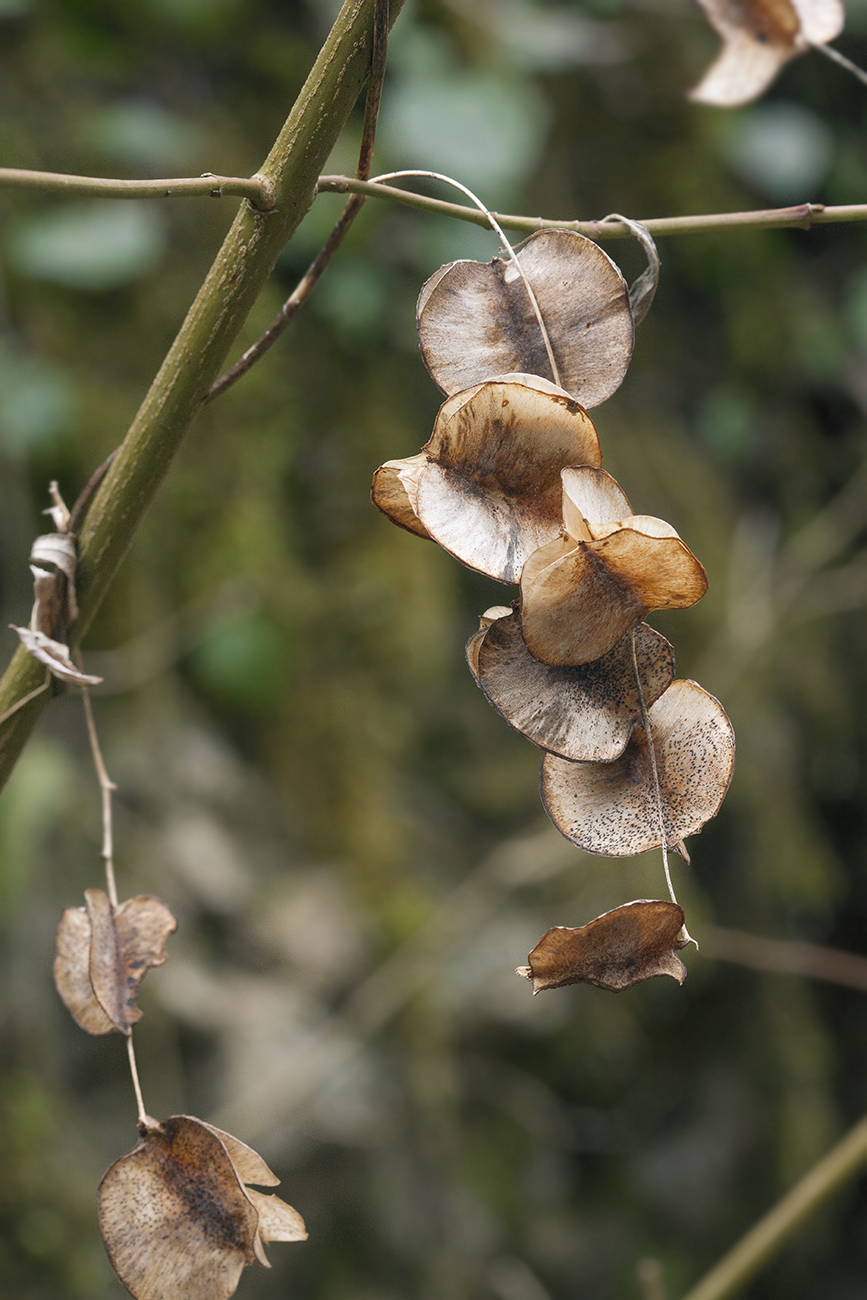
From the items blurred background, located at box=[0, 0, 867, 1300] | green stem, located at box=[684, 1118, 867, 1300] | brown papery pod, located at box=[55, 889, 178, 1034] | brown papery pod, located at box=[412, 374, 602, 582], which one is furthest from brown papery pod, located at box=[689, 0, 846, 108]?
blurred background, located at box=[0, 0, 867, 1300]

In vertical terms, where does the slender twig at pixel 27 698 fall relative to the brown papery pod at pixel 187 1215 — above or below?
above

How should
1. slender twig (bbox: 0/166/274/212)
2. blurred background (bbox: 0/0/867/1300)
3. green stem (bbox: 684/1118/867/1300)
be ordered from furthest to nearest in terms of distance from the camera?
1. blurred background (bbox: 0/0/867/1300)
2. green stem (bbox: 684/1118/867/1300)
3. slender twig (bbox: 0/166/274/212)

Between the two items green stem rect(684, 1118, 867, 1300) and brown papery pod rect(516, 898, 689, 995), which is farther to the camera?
green stem rect(684, 1118, 867, 1300)

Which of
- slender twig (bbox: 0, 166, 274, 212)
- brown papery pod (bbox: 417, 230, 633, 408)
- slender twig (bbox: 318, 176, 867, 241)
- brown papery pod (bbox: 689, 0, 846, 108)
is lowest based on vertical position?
brown papery pod (bbox: 417, 230, 633, 408)


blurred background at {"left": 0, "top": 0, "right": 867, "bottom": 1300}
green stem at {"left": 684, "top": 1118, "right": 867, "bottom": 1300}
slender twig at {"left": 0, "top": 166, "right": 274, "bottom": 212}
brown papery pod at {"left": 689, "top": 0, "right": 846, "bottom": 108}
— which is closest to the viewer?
slender twig at {"left": 0, "top": 166, "right": 274, "bottom": 212}

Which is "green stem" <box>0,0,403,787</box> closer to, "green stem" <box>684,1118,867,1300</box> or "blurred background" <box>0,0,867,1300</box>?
"green stem" <box>684,1118,867,1300</box>

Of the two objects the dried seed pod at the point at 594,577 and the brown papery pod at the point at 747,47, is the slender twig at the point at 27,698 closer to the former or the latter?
the dried seed pod at the point at 594,577

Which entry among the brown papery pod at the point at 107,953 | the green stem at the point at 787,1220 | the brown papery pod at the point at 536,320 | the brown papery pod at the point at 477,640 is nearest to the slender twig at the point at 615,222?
the brown papery pod at the point at 536,320
